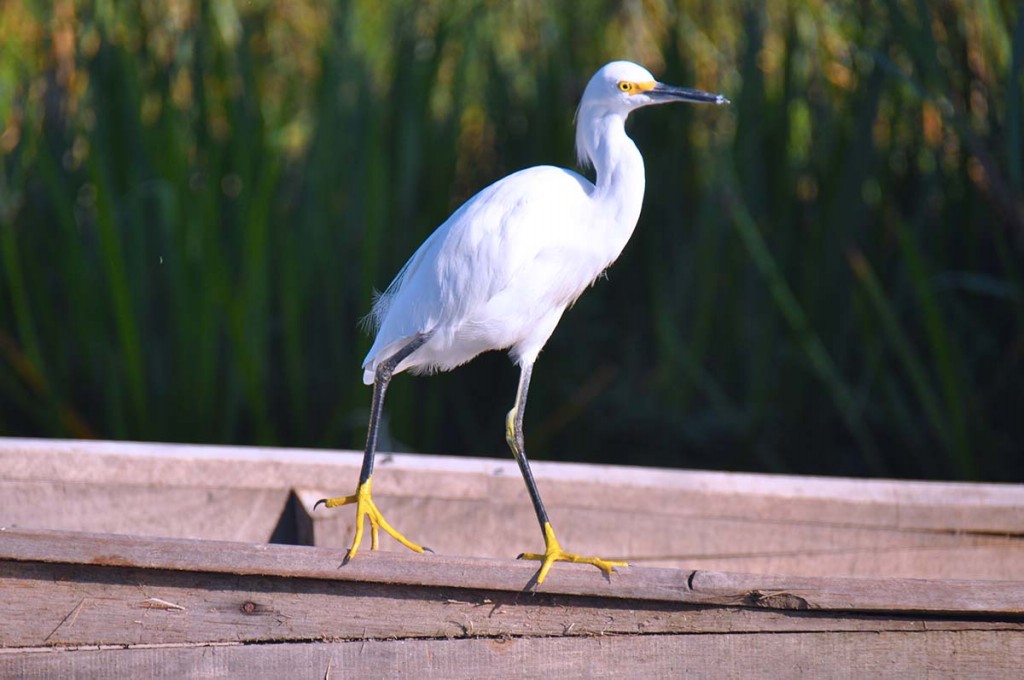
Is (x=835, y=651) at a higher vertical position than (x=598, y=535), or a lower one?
higher

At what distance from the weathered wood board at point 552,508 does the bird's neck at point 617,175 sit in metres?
0.36

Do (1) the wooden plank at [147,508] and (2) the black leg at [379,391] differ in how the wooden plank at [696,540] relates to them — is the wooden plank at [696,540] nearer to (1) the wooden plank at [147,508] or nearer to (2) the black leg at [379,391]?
(1) the wooden plank at [147,508]

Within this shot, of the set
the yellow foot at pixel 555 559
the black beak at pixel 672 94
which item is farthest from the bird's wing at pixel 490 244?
the yellow foot at pixel 555 559

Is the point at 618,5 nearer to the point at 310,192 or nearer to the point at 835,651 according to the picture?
the point at 310,192

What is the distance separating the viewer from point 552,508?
1.25 meters

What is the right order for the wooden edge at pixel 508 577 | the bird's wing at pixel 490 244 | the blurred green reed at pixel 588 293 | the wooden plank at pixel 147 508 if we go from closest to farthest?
the wooden edge at pixel 508 577 < the bird's wing at pixel 490 244 < the wooden plank at pixel 147 508 < the blurred green reed at pixel 588 293

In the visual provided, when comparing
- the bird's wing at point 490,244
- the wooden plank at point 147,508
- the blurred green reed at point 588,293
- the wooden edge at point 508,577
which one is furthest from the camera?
the blurred green reed at point 588,293

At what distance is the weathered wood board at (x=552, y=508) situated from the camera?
1218mm

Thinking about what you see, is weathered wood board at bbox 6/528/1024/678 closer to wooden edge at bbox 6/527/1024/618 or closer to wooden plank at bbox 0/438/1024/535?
wooden edge at bbox 6/527/1024/618

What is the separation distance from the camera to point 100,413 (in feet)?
5.90

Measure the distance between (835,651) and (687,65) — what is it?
47.3 inches

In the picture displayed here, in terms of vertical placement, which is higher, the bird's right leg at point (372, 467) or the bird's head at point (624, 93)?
the bird's head at point (624, 93)

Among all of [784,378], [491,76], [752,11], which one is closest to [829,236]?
[784,378]

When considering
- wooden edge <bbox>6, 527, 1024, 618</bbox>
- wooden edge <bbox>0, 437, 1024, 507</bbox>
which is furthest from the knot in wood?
wooden edge <bbox>0, 437, 1024, 507</bbox>
